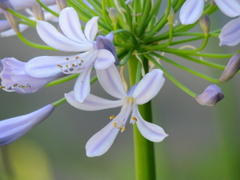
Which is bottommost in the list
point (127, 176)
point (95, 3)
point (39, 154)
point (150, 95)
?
point (127, 176)

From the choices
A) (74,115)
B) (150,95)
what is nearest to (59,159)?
(74,115)

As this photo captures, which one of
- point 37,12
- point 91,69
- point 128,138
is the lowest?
point 128,138

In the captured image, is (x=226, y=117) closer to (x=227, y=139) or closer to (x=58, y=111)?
(x=227, y=139)

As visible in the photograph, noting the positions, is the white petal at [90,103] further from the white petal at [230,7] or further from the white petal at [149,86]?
the white petal at [230,7]

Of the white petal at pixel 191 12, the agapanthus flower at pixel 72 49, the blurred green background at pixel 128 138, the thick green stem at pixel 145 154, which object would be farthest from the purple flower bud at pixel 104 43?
the blurred green background at pixel 128 138

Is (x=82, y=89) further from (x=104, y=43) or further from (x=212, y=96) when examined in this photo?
(x=212, y=96)

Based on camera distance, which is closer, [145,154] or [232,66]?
[232,66]

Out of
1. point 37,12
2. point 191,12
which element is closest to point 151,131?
point 191,12
